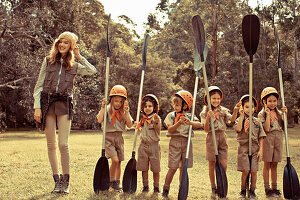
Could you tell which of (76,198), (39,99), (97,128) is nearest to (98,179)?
(76,198)

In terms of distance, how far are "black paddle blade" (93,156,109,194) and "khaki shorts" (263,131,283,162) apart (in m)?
2.33

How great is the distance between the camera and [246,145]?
535 cm

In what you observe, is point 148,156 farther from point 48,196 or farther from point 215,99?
point 48,196

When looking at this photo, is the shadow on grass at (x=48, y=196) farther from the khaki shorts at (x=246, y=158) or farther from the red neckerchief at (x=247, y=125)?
the red neckerchief at (x=247, y=125)

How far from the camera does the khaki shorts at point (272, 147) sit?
5.54 meters

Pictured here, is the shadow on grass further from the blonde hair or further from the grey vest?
the blonde hair

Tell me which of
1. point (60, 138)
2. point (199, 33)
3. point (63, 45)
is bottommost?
point (60, 138)

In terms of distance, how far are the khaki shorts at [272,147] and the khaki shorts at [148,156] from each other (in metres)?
1.61

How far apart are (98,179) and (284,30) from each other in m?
23.9

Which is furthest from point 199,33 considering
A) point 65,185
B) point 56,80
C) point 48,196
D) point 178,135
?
point 48,196

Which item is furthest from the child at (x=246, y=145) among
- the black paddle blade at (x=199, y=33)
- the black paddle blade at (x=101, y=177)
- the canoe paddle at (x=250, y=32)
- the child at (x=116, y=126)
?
the black paddle blade at (x=101, y=177)

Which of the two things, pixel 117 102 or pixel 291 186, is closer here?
pixel 291 186

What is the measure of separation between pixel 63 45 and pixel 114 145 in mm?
1668

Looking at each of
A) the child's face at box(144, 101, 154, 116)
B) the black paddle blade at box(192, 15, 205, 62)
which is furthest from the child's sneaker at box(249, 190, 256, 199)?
the black paddle blade at box(192, 15, 205, 62)
